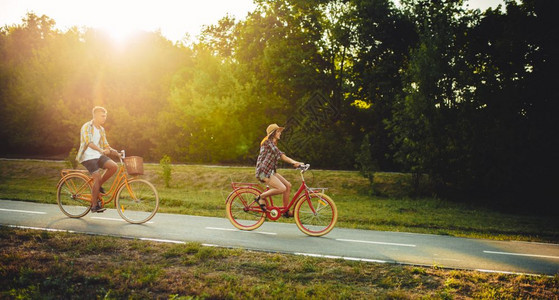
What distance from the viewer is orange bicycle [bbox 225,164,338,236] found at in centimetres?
749

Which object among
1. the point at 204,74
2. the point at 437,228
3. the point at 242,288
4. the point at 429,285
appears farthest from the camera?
the point at 204,74

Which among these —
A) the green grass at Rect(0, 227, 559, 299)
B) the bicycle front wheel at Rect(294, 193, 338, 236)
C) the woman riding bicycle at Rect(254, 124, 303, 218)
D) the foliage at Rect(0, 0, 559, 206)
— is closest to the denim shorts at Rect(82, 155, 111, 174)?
the green grass at Rect(0, 227, 559, 299)

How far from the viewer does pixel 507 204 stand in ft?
51.8

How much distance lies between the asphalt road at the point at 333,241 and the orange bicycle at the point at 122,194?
0.79 feet

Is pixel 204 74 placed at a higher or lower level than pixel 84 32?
lower

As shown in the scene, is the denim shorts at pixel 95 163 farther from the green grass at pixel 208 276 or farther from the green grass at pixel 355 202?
the green grass at pixel 355 202

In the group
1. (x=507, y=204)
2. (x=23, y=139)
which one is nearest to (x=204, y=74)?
(x=23, y=139)

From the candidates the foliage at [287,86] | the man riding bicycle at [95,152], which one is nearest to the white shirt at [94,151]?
the man riding bicycle at [95,152]

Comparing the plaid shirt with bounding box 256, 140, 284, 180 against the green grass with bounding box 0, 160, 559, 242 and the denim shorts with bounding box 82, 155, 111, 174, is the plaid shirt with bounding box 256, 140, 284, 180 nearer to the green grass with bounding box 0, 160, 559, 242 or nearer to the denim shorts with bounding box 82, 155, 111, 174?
the green grass with bounding box 0, 160, 559, 242

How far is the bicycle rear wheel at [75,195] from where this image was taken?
326 inches

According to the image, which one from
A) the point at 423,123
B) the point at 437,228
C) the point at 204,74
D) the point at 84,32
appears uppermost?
the point at 84,32

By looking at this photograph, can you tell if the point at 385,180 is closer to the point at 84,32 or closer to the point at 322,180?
the point at 322,180

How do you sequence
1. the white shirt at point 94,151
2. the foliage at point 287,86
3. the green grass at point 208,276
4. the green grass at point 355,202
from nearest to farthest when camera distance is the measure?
1. the green grass at point 208,276
2. the white shirt at point 94,151
3. the green grass at point 355,202
4. the foliage at point 287,86

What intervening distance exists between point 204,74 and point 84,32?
1261cm
